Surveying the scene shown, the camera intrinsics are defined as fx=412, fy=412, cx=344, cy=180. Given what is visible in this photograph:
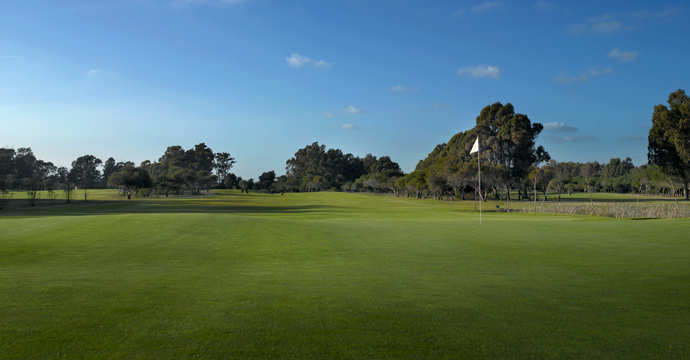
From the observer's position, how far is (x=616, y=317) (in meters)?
5.86

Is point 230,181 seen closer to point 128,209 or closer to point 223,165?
point 223,165

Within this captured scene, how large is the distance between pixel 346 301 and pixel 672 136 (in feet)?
256

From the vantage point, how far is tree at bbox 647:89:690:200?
63.3 metres

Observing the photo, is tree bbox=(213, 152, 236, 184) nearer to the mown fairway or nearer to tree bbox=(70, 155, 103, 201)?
tree bbox=(70, 155, 103, 201)

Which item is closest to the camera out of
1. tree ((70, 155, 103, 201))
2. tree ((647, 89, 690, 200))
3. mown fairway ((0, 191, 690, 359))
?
mown fairway ((0, 191, 690, 359))

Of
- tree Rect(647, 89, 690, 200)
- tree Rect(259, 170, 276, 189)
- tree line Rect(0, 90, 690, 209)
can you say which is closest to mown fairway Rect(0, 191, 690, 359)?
tree line Rect(0, 90, 690, 209)

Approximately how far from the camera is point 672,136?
64.6 meters

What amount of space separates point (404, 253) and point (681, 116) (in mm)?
73716

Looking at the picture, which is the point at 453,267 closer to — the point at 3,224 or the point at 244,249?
the point at 244,249

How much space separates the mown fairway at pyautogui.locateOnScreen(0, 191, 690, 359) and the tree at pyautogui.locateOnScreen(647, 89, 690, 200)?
2535 inches

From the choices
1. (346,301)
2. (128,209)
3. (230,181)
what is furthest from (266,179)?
(346,301)

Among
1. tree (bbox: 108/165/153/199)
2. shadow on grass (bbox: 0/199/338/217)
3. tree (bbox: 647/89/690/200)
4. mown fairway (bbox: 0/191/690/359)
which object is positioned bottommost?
shadow on grass (bbox: 0/199/338/217)

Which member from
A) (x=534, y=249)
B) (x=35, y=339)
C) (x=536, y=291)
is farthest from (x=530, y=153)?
(x=35, y=339)

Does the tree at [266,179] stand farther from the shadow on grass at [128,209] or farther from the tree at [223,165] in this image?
the shadow on grass at [128,209]
